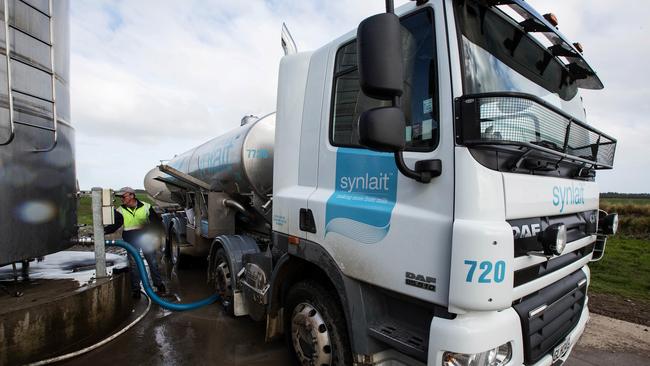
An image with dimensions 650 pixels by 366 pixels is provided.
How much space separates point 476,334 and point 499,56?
1.54 m

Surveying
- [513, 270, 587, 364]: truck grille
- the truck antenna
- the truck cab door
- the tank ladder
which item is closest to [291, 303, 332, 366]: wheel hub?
the truck cab door

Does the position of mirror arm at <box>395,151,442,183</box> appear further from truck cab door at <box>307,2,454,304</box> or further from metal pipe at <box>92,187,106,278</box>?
metal pipe at <box>92,187,106,278</box>

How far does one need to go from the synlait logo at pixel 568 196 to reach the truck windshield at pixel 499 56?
2.13 feet

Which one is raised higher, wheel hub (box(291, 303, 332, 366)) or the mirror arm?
the mirror arm

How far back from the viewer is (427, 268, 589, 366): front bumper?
170cm

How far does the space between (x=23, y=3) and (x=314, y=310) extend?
13.4 feet

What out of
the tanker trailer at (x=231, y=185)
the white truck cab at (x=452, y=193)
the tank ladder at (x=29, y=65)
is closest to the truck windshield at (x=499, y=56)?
the white truck cab at (x=452, y=193)

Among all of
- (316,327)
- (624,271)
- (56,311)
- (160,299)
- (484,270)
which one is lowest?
(624,271)

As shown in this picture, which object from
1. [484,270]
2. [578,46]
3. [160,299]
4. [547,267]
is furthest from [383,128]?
[160,299]

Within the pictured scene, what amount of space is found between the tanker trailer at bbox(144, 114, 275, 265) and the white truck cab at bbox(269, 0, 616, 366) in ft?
5.38

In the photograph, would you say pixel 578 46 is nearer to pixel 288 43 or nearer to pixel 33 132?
pixel 288 43

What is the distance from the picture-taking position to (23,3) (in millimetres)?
3627

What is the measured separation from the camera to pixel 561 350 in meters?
2.29

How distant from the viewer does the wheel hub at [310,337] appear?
101 inches
